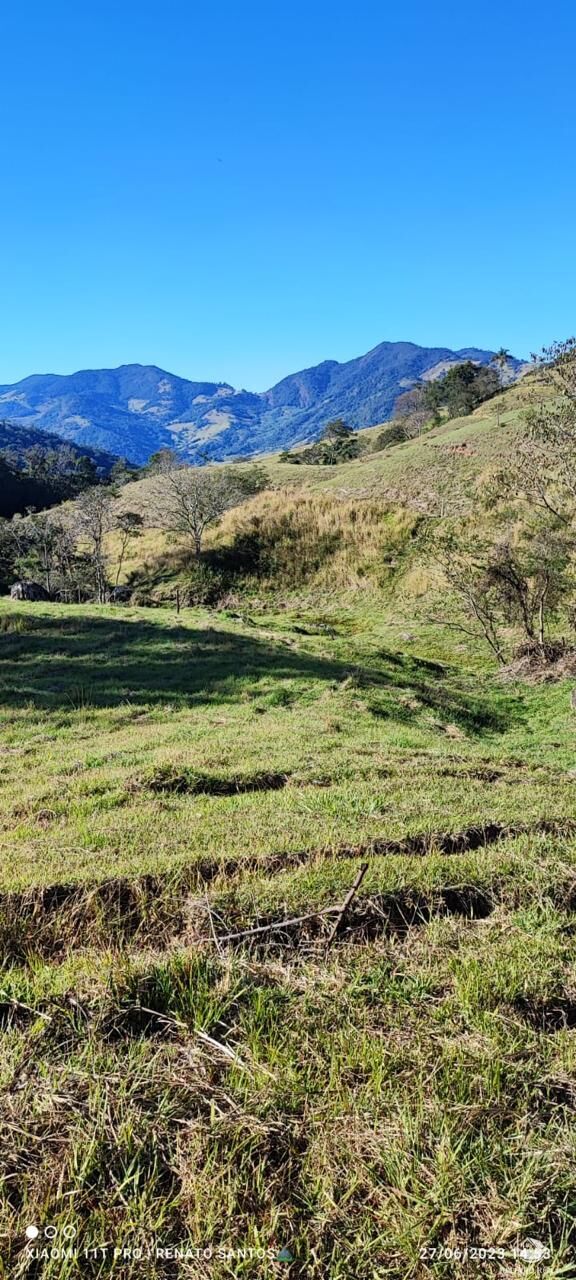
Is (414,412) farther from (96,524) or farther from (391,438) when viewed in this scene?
(96,524)

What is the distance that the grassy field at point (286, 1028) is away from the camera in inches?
87.3

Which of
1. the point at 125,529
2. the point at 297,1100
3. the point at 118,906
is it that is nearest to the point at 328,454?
the point at 125,529

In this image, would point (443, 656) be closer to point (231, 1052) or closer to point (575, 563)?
point (575, 563)

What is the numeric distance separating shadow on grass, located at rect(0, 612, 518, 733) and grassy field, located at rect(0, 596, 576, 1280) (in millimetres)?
6364

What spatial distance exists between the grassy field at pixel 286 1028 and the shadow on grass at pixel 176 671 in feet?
20.9

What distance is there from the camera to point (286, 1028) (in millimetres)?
3080

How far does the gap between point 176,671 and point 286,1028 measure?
533 inches

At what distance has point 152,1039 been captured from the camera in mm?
3029

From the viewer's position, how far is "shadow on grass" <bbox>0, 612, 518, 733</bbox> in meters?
14.0

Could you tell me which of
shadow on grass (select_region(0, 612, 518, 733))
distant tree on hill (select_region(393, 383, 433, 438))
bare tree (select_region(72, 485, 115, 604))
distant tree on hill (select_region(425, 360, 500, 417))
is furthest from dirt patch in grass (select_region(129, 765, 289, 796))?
distant tree on hill (select_region(425, 360, 500, 417))

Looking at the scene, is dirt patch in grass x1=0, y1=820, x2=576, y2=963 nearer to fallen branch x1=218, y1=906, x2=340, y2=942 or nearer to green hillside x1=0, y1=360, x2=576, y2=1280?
green hillside x1=0, y1=360, x2=576, y2=1280

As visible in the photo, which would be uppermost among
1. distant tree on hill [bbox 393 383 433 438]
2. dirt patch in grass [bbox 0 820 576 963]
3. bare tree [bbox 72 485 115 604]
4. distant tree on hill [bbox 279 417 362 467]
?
distant tree on hill [bbox 393 383 433 438]

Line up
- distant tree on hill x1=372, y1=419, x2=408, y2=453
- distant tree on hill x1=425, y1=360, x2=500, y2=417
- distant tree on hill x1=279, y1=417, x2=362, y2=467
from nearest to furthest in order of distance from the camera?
distant tree on hill x1=425, y1=360, x2=500, y2=417 < distant tree on hill x1=372, y1=419, x2=408, y2=453 < distant tree on hill x1=279, y1=417, x2=362, y2=467

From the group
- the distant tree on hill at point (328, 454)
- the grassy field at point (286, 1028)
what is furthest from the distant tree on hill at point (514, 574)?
the distant tree on hill at point (328, 454)
